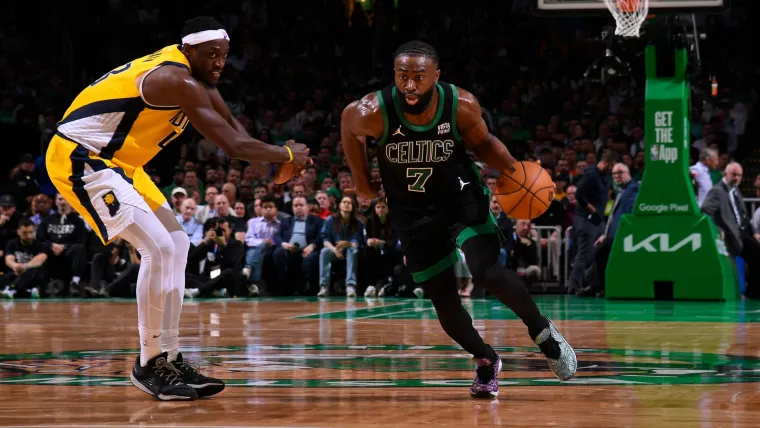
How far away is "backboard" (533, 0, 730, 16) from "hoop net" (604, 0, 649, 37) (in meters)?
0.24

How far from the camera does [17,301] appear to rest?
15773mm

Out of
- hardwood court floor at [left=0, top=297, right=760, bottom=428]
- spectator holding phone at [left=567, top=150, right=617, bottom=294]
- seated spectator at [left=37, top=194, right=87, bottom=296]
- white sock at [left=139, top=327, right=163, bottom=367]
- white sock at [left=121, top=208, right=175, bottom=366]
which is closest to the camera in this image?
hardwood court floor at [left=0, top=297, right=760, bottom=428]

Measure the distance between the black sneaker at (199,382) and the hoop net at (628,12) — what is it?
29.7 ft

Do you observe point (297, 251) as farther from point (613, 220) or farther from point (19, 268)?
point (613, 220)

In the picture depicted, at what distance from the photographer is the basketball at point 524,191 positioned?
664 centimetres

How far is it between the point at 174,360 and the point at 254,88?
1797 cm

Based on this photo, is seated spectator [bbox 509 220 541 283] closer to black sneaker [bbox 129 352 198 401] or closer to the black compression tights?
the black compression tights

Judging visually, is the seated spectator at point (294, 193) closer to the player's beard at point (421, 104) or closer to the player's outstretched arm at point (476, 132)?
the player's outstretched arm at point (476, 132)

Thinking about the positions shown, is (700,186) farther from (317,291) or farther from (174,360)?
(174,360)

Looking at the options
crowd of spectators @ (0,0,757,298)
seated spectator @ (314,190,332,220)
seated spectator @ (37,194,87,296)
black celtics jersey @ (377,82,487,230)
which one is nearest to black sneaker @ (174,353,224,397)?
black celtics jersey @ (377,82,487,230)

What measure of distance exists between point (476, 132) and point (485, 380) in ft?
4.34

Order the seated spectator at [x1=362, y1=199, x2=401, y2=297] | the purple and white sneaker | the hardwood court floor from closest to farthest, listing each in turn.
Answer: the hardwood court floor → the purple and white sneaker → the seated spectator at [x1=362, y1=199, x2=401, y2=297]

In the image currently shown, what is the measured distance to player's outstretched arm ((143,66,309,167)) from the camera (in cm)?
590

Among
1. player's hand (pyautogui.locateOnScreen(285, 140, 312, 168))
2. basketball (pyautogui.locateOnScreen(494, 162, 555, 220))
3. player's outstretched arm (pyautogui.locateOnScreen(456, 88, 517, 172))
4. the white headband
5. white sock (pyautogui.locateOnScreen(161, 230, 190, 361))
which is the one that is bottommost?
white sock (pyautogui.locateOnScreen(161, 230, 190, 361))
